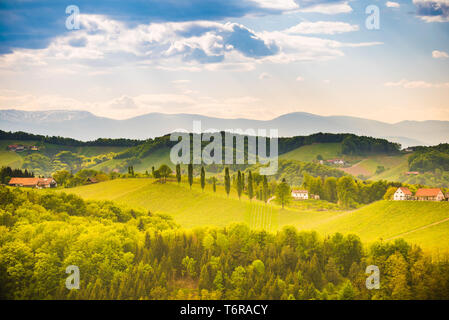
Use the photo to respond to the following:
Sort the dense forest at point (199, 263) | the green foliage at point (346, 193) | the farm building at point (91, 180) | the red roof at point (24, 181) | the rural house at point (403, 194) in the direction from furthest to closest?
the farm building at point (91, 180), the red roof at point (24, 181), the green foliage at point (346, 193), the rural house at point (403, 194), the dense forest at point (199, 263)

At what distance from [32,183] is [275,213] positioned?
66.3 metres

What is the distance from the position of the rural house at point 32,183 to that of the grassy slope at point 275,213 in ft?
29.4

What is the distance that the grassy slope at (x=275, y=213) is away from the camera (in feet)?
244

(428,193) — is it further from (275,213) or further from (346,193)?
(275,213)

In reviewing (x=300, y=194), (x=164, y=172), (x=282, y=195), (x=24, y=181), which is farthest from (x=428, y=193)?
(x=24, y=181)

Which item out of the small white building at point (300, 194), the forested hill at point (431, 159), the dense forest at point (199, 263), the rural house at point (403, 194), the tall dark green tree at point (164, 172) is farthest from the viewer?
the forested hill at point (431, 159)

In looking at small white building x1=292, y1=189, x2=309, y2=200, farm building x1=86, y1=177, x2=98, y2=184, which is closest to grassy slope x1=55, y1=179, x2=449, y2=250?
small white building x1=292, y1=189, x2=309, y2=200

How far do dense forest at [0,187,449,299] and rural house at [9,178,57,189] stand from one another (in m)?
44.8

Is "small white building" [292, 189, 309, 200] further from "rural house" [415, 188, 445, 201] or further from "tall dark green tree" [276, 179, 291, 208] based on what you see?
"rural house" [415, 188, 445, 201]

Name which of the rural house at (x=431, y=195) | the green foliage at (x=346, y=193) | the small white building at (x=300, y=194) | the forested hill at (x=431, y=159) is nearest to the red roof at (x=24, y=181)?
the small white building at (x=300, y=194)

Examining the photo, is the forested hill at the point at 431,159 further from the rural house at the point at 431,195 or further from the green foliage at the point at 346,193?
the rural house at the point at 431,195

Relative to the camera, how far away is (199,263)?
220ft

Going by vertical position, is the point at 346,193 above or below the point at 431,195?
below

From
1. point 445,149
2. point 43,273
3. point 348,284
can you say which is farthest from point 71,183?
point 445,149
